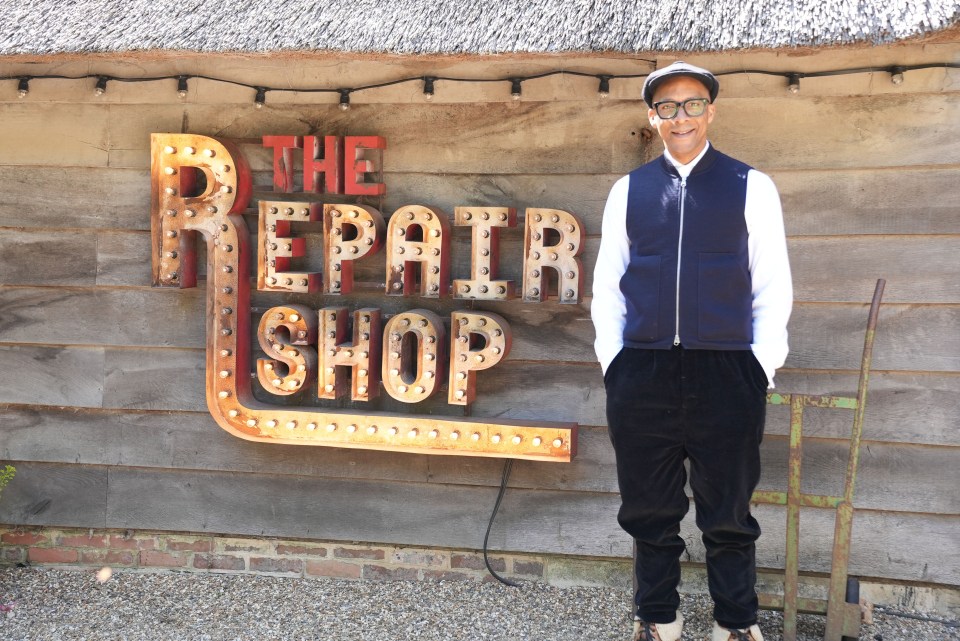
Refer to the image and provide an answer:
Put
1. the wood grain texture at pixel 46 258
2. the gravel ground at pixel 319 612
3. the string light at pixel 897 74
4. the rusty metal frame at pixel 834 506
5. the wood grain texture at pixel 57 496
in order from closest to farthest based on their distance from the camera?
the rusty metal frame at pixel 834 506
the string light at pixel 897 74
the gravel ground at pixel 319 612
the wood grain texture at pixel 46 258
the wood grain texture at pixel 57 496

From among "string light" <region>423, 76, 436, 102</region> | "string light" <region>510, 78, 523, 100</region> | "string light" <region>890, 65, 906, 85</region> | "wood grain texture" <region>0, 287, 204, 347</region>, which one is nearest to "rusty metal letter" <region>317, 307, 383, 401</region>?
"wood grain texture" <region>0, 287, 204, 347</region>

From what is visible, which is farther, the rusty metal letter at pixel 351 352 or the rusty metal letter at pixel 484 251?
the rusty metal letter at pixel 351 352

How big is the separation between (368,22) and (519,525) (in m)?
1.76

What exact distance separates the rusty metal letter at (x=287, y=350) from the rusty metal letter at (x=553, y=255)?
778 millimetres

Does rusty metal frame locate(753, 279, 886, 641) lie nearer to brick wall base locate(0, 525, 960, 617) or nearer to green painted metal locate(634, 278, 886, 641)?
green painted metal locate(634, 278, 886, 641)

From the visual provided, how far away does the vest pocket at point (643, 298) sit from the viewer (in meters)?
2.61

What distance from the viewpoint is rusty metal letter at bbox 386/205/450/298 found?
3.34 meters

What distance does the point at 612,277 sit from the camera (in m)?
2.75

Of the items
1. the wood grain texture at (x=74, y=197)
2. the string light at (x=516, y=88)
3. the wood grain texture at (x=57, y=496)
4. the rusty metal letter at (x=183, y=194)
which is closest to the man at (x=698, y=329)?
the string light at (x=516, y=88)

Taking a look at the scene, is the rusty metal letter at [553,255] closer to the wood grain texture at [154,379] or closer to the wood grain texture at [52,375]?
the wood grain texture at [154,379]

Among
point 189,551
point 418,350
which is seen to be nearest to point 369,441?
point 418,350

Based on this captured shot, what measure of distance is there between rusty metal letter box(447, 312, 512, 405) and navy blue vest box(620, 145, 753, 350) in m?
0.75

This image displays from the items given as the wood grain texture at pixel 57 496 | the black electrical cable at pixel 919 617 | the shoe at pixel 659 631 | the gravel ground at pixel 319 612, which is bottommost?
the gravel ground at pixel 319 612

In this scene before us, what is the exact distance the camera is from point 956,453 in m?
3.20
